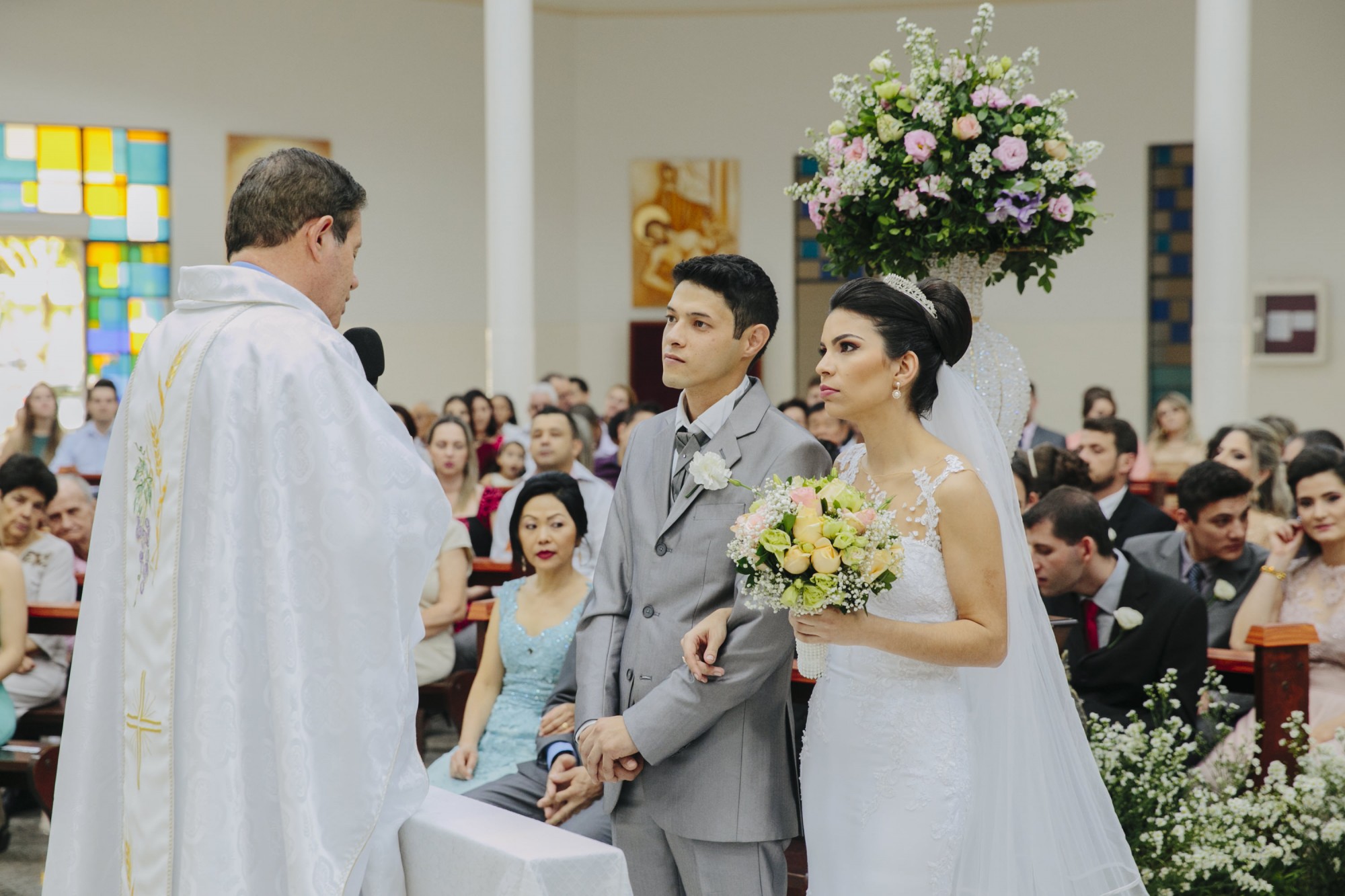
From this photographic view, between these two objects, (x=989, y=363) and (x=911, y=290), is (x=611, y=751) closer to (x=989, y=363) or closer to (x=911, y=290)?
(x=911, y=290)

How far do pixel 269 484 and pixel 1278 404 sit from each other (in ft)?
47.6

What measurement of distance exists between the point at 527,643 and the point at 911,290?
7.04 ft

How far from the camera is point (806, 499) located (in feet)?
8.06

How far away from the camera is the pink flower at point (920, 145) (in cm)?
341

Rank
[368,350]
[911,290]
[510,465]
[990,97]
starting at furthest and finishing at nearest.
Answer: [510,465] < [990,97] < [911,290] < [368,350]

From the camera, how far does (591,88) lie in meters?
16.7

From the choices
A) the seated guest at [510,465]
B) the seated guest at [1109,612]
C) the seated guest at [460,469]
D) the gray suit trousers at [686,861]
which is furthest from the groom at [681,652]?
the seated guest at [510,465]

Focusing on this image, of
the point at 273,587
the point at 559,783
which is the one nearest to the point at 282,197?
the point at 273,587

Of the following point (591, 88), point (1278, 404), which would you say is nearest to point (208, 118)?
point (591, 88)

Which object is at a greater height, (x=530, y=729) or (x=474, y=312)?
(x=474, y=312)

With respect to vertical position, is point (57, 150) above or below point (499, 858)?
above

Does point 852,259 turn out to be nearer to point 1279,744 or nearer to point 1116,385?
point 1279,744

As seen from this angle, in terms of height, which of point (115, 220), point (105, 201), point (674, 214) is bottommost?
point (115, 220)

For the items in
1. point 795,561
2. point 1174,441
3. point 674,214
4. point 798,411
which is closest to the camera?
point 795,561
